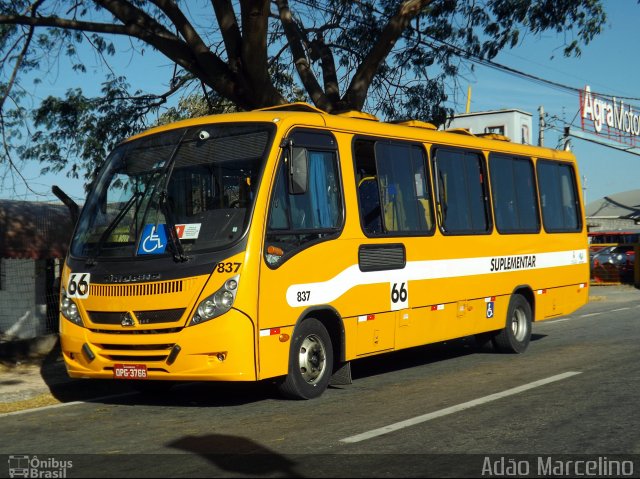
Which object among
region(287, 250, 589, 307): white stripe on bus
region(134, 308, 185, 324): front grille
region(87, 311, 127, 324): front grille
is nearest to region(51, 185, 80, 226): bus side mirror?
region(87, 311, 127, 324): front grille

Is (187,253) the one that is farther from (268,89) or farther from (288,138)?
(268,89)

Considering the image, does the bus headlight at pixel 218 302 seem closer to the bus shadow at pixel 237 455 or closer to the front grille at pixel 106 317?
the front grille at pixel 106 317

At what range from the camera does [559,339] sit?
1555 cm

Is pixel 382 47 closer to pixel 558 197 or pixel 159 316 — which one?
pixel 558 197

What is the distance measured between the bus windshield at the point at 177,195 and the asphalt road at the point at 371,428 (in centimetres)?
171

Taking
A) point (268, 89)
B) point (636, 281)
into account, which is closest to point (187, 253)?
point (268, 89)

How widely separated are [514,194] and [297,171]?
18.3 ft

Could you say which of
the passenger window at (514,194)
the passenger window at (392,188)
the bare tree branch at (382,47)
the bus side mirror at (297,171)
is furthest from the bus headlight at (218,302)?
the bare tree branch at (382,47)

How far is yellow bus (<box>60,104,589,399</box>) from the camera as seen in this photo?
8.61 metres

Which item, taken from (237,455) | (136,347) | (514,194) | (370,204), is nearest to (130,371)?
(136,347)

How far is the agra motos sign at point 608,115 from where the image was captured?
1610 inches

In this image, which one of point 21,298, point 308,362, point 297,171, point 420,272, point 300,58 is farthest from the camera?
point 21,298

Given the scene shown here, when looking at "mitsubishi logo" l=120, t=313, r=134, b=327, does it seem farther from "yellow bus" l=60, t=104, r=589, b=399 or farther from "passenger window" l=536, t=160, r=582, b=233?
"passenger window" l=536, t=160, r=582, b=233

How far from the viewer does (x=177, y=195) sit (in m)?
9.23
